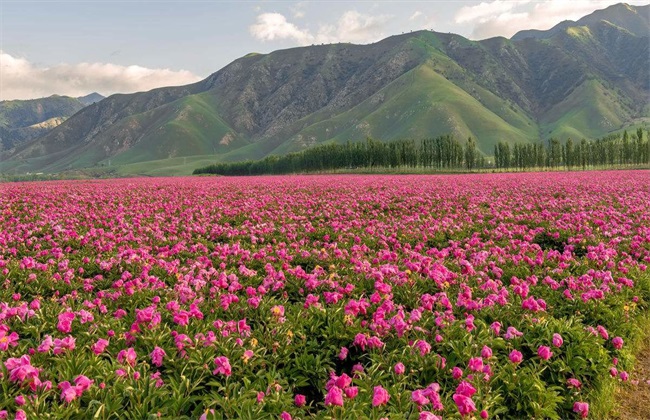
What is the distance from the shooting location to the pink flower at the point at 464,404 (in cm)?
392

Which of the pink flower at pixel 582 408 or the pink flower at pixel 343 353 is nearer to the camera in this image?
the pink flower at pixel 582 408

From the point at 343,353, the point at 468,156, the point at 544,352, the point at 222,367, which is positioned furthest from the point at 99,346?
the point at 468,156

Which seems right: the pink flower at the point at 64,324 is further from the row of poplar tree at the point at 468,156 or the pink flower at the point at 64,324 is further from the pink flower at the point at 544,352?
the row of poplar tree at the point at 468,156

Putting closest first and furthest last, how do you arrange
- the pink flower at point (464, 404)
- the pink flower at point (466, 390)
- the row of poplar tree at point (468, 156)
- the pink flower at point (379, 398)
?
the pink flower at point (379, 398) → the pink flower at point (464, 404) → the pink flower at point (466, 390) → the row of poplar tree at point (468, 156)

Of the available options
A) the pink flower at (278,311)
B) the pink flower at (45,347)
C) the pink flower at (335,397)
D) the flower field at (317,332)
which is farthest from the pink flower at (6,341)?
the pink flower at (335,397)

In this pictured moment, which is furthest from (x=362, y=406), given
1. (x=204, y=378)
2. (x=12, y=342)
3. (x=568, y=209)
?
(x=568, y=209)

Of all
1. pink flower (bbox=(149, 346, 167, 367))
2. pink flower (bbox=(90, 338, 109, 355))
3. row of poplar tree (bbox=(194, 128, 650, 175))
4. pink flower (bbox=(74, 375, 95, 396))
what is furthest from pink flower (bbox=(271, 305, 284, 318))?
row of poplar tree (bbox=(194, 128, 650, 175))

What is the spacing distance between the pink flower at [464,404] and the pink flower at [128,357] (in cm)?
353

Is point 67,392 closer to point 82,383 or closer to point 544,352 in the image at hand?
point 82,383

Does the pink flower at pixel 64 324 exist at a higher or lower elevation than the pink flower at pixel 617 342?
higher

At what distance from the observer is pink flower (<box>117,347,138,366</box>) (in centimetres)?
448

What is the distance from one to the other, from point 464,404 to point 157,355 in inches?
135

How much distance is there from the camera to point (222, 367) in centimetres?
435

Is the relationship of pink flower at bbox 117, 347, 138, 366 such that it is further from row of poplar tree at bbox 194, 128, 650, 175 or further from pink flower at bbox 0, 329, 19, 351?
row of poplar tree at bbox 194, 128, 650, 175
